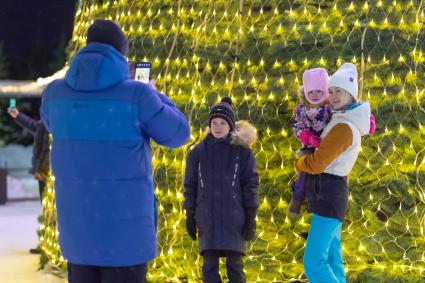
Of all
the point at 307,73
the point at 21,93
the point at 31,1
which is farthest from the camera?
the point at 31,1

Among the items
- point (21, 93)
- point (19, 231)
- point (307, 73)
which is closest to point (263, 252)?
point (307, 73)

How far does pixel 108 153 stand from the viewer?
7.77 feet

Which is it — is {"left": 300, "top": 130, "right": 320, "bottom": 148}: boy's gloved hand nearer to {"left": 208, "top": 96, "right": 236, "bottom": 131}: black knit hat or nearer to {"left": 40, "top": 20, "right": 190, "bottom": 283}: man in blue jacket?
{"left": 208, "top": 96, "right": 236, "bottom": 131}: black knit hat

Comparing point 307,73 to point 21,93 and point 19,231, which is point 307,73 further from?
point 21,93

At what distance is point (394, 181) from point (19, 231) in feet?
15.8

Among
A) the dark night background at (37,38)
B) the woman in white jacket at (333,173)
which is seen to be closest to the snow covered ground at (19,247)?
the woman in white jacket at (333,173)

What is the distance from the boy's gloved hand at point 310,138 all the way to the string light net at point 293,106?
0.54m

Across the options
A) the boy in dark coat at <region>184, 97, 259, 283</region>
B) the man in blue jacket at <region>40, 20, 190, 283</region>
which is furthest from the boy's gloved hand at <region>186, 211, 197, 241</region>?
the man in blue jacket at <region>40, 20, 190, 283</region>

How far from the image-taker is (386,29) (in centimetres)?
372

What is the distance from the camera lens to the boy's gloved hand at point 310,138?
3258 millimetres

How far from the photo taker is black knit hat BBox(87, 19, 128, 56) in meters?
2.44

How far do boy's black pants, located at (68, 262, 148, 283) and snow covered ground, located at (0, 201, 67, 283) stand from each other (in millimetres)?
2158

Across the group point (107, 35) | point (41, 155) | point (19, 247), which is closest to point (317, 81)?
point (107, 35)

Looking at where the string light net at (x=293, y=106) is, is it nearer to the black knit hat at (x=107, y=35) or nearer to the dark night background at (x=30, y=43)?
the black knit hat at (x=107, y=35)
